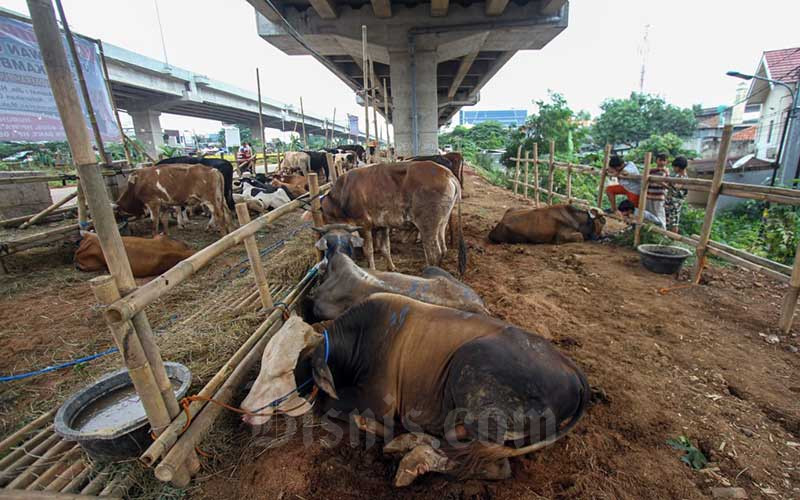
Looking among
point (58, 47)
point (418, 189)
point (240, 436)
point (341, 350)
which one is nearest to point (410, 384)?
point (341, 350)

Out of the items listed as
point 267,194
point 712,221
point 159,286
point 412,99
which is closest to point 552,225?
point 712,221

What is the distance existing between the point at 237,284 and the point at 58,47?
11.2 feet

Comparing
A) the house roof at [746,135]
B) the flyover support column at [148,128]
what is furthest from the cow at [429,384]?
the house roof at [746,135]

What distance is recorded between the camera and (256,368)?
2.95 metres

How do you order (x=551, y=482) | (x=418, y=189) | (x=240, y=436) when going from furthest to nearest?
1. (x=418, y=189)
2. (x=240, y=436)
3. (x=551, y=482)

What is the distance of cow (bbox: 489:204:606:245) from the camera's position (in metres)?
7.04

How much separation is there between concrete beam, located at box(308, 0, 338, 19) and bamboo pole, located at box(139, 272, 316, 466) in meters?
7.53

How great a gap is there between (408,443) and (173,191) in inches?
281

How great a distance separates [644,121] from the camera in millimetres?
30172

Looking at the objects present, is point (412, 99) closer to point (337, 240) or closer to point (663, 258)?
point (337, 240)

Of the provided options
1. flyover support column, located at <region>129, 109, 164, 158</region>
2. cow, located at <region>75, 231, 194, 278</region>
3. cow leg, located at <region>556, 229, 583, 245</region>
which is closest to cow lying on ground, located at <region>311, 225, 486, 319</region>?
cow, located at <region>75, 231, 194, 278</region>

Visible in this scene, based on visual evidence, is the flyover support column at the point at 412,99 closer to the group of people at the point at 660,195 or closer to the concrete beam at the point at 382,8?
the concrete beam at the point at 382,8

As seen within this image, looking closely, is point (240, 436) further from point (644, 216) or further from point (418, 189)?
point (644, 216)

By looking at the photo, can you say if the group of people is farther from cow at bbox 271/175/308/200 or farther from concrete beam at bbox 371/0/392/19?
cow at bbox 271/175/308/200
